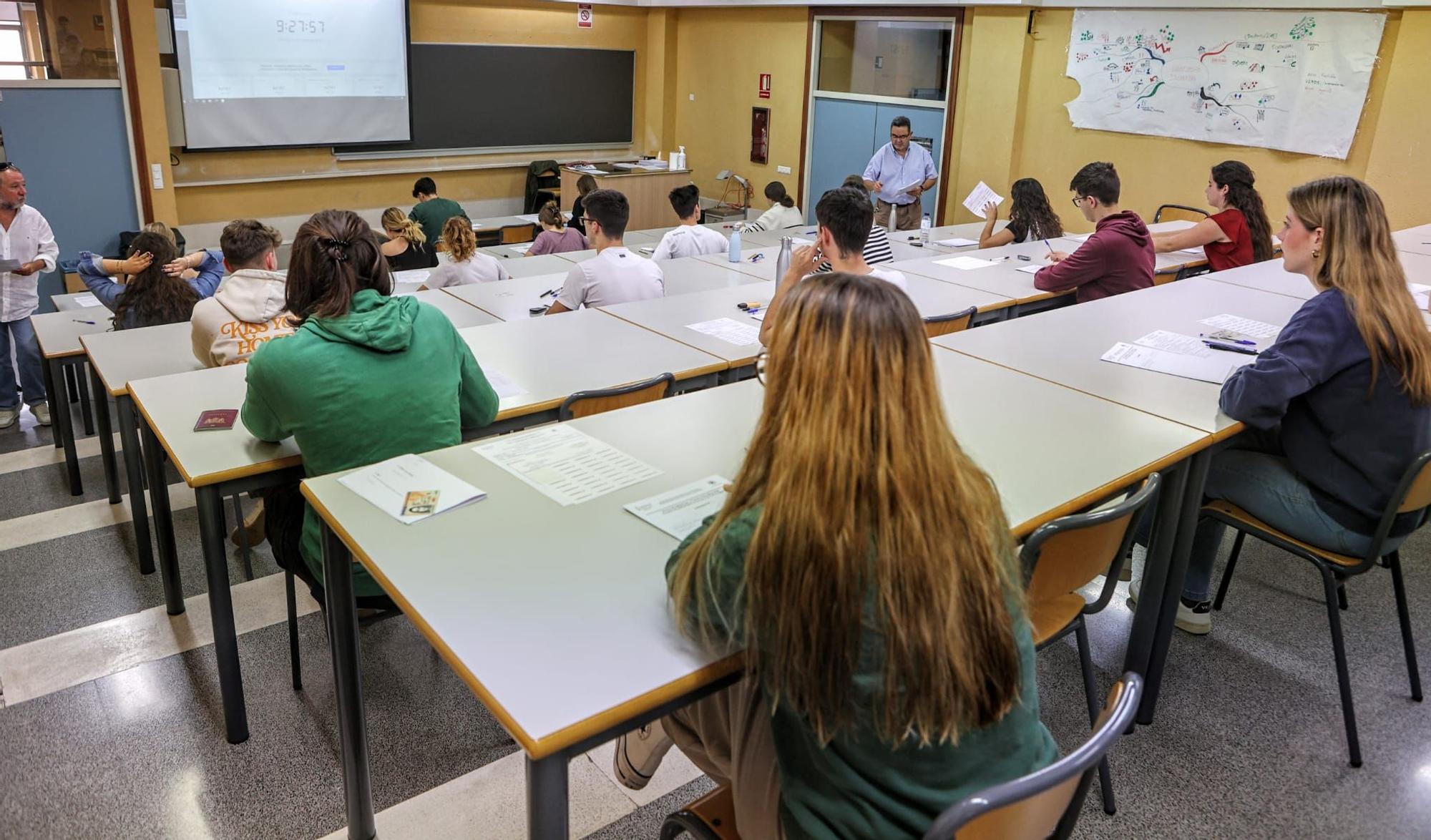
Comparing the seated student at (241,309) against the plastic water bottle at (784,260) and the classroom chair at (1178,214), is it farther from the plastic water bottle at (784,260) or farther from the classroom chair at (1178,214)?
the classroom chair at (1178,214)

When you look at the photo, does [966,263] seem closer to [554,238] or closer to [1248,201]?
[1248,201]

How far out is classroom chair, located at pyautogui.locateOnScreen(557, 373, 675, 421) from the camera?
2539 millimetres

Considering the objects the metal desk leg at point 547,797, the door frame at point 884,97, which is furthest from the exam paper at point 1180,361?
the door frame at point 884,97

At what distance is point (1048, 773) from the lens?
3.73 feet

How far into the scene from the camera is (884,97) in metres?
8.58

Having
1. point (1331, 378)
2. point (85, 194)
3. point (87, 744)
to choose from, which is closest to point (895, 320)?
point (1331, 378)

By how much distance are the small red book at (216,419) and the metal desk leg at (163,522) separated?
0.13 meters

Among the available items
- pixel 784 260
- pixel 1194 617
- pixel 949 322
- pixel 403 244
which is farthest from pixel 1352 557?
pixel 403 244

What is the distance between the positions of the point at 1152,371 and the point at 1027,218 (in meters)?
2.98

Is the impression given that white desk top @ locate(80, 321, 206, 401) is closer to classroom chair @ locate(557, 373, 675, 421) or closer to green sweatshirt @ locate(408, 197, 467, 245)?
classroom chair @ locate(557, 373, 675, 421)

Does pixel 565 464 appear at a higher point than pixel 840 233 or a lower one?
lower

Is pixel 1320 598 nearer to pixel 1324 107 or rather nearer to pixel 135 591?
pixel 135 591

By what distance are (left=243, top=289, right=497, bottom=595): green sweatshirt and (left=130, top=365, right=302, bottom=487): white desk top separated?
0.20 ft

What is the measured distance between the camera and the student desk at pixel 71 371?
3.68 m
